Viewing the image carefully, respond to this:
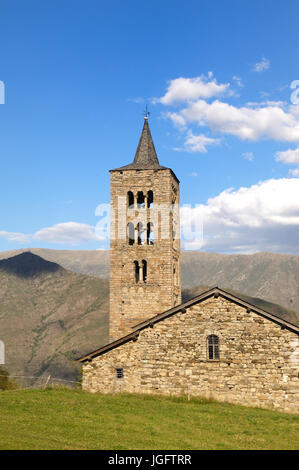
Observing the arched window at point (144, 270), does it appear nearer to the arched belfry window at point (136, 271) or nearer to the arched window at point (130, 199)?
the arched belfry window at point (136, 271)

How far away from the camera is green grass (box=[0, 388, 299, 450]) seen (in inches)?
631

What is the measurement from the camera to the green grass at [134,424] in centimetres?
1603

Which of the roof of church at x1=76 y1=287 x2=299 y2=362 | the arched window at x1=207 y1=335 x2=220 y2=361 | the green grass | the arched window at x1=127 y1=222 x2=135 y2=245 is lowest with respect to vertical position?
the green grass

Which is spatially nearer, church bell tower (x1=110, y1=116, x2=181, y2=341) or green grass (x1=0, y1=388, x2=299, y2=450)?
green grass (x1=0, y1=388, x2=299, y2=450)

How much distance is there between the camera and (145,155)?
144ft

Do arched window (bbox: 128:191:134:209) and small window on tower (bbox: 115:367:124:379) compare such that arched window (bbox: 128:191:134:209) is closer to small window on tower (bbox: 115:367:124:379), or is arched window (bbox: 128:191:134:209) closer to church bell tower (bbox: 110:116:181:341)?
church bell tower (bbox: 110:116:181:341)

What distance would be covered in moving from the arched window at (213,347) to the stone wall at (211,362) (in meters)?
0.23

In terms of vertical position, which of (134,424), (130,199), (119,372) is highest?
(130,199)

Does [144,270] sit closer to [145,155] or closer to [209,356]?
[145,155]

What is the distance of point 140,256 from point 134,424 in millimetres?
21459

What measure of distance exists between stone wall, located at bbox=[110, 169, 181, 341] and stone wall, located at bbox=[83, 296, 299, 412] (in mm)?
10225

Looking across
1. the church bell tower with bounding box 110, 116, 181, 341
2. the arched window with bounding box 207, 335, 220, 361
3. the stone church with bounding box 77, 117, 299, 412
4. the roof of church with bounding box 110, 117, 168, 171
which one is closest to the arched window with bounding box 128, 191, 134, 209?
the church bell tower with bounding box 110, 116, 181, 341

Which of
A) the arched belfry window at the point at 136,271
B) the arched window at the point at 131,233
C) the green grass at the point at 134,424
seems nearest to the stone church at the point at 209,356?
the green grass at the point at 134,424

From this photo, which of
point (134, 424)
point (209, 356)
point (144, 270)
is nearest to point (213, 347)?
point (209, 356)
